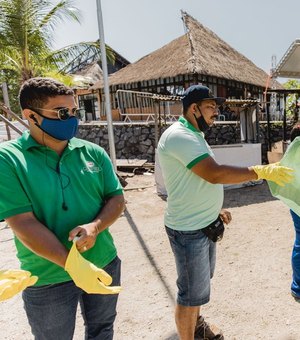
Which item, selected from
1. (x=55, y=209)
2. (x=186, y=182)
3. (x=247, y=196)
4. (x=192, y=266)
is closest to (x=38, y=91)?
(x=55, y=209)

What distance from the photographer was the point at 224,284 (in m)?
3.03

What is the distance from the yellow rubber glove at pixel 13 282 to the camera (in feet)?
3.99

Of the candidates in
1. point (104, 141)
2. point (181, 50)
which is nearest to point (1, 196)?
point (104, 141)

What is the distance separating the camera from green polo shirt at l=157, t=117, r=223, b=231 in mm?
1763

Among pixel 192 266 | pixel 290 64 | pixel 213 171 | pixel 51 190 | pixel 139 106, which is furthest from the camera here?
pixel 139 106

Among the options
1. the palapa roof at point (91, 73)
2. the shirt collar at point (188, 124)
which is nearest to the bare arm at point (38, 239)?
the shirt collar at point (188, 124)

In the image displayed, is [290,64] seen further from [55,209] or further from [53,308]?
[53,308]

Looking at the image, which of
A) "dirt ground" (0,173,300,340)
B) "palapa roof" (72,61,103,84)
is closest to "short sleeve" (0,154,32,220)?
"dirt ground" (0,173,300,340)

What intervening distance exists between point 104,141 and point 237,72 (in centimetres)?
739

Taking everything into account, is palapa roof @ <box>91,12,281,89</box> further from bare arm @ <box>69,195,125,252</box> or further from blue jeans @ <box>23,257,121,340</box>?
blue jeans @ <box>23,257,121,340</box>

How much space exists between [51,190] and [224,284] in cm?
226

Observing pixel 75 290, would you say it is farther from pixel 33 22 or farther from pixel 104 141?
pixel 104 141

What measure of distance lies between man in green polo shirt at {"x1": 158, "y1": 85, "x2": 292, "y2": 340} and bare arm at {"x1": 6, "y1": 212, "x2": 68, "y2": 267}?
808mm

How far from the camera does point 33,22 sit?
9.65m
